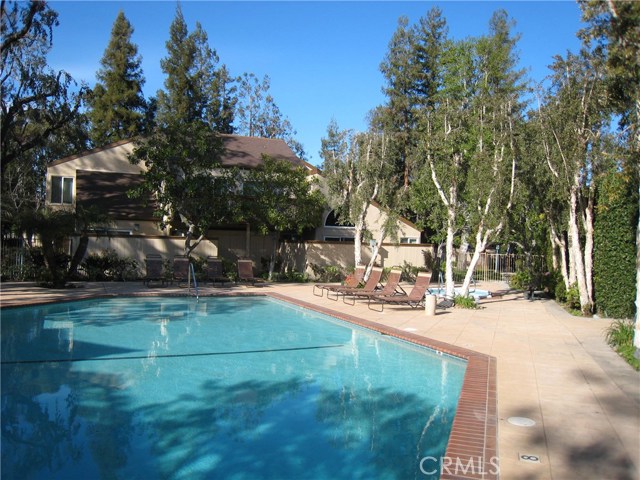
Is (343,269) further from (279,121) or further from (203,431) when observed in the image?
(279,121)

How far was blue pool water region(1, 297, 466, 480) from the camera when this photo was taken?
533 centimetres

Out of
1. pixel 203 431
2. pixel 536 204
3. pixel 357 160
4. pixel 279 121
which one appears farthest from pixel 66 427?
pixel 279 121

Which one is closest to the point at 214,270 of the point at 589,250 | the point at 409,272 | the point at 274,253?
the point at 274,253

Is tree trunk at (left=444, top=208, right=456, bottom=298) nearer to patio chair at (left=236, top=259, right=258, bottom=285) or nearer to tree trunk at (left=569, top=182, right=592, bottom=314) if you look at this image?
tree trunk at (left=569, top=182, right=592, bottom=314)

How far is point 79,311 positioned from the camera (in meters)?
14.4

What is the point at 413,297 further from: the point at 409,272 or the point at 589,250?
the point at 409,272

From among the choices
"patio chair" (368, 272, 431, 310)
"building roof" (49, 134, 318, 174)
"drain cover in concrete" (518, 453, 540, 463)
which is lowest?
"drain cover in concrete" (518, 453, 540, 463)

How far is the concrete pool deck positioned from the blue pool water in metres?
0.90

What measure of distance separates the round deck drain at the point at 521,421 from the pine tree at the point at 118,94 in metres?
37.5

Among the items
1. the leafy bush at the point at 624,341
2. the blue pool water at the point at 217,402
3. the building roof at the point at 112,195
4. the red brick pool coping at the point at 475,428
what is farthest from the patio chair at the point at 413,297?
the building roof at the point at 112,195

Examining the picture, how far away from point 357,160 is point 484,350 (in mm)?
13372

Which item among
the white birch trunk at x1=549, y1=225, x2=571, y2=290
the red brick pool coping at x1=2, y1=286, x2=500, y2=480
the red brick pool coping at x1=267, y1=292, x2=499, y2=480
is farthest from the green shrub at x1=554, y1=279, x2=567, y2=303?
the red brick pool coping at x1=267, y1=292, x2=499, y2=480

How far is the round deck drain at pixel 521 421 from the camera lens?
561 cm

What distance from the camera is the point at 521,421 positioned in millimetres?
5707
